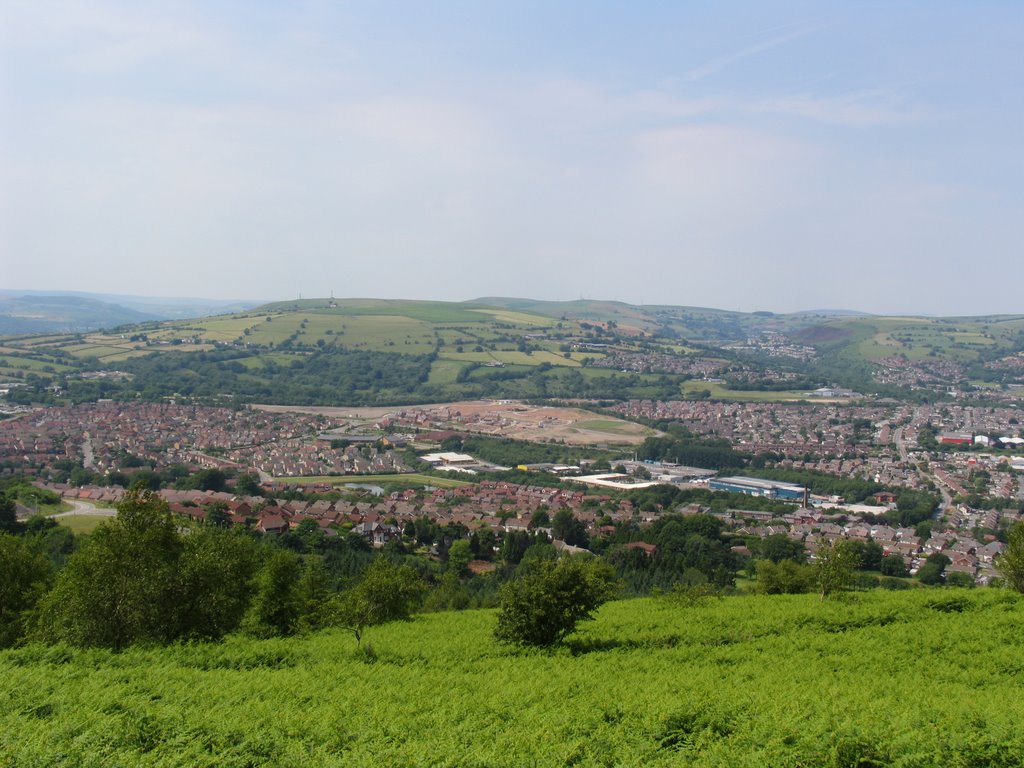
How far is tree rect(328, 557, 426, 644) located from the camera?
2186 centimetres

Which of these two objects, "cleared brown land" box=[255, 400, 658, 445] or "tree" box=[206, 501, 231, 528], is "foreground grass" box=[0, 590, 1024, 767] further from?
"cleared brown land" box=[255, 400, 658, 445]

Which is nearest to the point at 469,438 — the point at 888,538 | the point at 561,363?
the point at 888,538

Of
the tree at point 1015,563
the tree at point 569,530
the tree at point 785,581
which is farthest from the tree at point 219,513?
the tree at point 1015,563

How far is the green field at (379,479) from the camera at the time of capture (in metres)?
60.2

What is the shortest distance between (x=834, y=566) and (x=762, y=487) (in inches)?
1662

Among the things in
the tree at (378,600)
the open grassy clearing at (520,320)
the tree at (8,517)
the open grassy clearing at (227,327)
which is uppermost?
the open grassy clearing at (520,320)

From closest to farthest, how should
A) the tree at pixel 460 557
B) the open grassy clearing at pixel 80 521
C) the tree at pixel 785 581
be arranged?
the tree at pixel 785 581
the tree at pixel 460 557
the open grassy clearing at pixel 80 521

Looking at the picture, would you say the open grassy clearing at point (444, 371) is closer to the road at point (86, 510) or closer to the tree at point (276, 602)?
the road at point (86, 510)

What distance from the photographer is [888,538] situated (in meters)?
46.6

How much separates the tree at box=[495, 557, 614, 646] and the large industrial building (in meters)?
45.7

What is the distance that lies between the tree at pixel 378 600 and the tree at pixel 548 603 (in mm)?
5017

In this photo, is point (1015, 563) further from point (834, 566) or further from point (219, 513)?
point (219, 513)

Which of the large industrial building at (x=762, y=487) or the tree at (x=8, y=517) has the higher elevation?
the tree at (x=8, y=517)

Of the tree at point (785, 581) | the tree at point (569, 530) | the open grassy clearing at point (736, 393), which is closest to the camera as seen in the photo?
the tree at point (785, 581)
